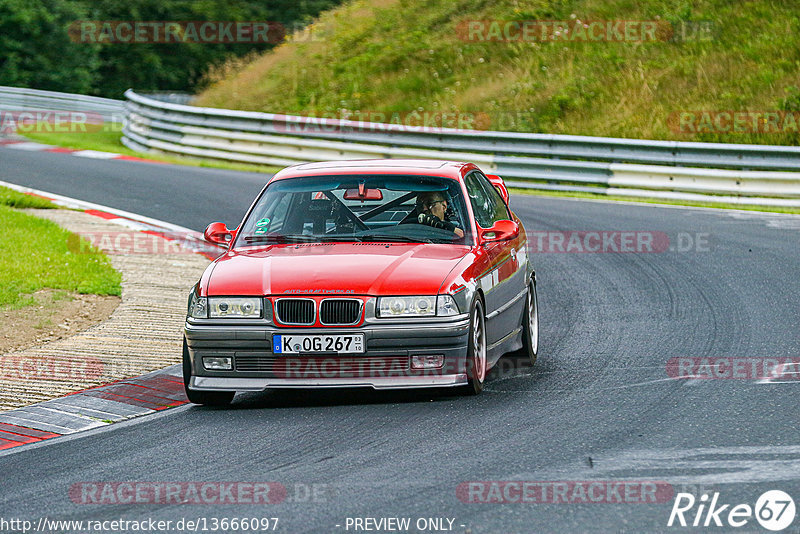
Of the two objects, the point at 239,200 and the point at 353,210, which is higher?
the point at 353,210

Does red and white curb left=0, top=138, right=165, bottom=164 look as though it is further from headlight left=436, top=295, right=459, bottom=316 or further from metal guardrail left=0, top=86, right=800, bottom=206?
headlight left=436, top=295, right=459, bottom=316

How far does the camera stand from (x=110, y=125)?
3616cm

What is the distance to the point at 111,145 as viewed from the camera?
99.5 feet

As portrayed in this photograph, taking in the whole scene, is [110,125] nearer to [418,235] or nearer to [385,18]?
[385,18]

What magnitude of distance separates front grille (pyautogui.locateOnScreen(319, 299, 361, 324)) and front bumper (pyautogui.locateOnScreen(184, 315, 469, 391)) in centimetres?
6

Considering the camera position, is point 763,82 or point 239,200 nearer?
point 239,200

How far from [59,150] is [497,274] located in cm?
2085

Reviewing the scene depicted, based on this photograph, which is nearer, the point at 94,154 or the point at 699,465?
the point at 699,465

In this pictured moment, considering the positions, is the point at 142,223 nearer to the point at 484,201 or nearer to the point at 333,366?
the point at 484,201

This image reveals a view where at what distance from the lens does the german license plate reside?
294 inches

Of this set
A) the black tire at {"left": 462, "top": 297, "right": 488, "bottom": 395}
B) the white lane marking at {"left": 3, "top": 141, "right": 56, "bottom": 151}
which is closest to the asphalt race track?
the black tire at {"left": 462, "top": 297, "right": 488, "bottom": 395}

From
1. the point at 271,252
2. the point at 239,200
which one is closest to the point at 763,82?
the point at 239,200

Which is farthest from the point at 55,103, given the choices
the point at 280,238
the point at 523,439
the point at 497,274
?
the point at 523,439

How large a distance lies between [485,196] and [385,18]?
25.1 meters
